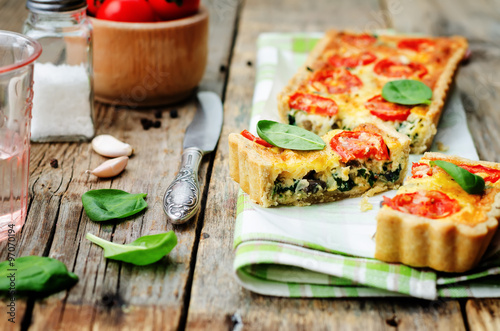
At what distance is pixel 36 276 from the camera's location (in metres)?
2.48

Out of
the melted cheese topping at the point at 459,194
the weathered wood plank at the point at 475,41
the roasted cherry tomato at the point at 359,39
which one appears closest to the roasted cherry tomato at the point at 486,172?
the melted cheese topping at the point at 459,194

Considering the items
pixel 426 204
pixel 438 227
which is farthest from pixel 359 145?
pixel 438 227

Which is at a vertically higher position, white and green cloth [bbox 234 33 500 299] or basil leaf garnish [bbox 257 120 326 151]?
basil leaf garnish [bbox 257 120 326 151]

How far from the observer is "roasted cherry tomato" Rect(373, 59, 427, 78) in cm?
427

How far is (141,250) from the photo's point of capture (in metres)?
2.62

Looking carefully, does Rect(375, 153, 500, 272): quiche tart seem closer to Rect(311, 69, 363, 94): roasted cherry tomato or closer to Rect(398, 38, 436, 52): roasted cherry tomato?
Rect(311, 69, 363, 94): roasted cherry tomato

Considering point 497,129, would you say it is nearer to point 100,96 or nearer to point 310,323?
point 310,323

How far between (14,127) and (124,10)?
164cm

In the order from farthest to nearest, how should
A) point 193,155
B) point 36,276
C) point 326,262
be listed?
1. point 193,155
2. point 326,262
3. point 36,276

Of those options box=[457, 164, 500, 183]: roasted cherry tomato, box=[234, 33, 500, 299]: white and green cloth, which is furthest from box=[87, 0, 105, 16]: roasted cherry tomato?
box=[457, 164, 500, 183]: roasted cherry tomato

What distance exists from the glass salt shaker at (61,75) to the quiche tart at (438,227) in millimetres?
2186

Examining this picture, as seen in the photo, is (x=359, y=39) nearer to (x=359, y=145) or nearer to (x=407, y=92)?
(x=407, y=92)

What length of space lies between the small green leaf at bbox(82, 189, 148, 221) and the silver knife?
17cm

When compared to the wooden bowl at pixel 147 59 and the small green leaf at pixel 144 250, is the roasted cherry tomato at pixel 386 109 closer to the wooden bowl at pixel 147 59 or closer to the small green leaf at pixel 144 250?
the wooden bowl at pixel 147 59
